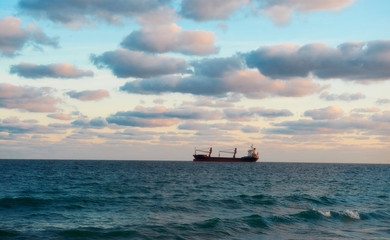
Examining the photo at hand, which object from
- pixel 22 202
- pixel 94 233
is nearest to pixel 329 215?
pixel 94 233

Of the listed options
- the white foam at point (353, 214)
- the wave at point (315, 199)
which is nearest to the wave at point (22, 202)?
the wave at point (315, 199)

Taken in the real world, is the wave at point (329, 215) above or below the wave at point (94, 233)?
above

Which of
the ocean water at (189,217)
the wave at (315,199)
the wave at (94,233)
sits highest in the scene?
the wave at (315,199)

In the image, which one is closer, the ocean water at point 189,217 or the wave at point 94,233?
the wave at point 94,233

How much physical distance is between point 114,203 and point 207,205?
1020 cm

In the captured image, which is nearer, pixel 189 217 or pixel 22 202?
pixel 189 217

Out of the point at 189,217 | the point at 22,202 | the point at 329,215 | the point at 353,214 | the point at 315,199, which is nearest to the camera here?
the point at 189,217

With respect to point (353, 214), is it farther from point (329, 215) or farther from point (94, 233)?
point (94, 233)

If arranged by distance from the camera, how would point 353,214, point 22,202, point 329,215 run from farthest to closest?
1. point 22,202
2. point 353,214
3. point 329,215

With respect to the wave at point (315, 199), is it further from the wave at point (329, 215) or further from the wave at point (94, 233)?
the wave at point (94, 233)

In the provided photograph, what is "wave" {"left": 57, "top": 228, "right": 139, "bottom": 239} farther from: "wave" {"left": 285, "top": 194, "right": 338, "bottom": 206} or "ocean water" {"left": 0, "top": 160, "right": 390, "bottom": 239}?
"wave" {"left": 285, "top": 194, "right": 338, "bottom": 206}

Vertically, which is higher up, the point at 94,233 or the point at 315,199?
the point at 315,199

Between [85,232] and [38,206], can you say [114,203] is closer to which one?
[38,206]

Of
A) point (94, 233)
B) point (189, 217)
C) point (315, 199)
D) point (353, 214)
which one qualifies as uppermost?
point (315, 199)
